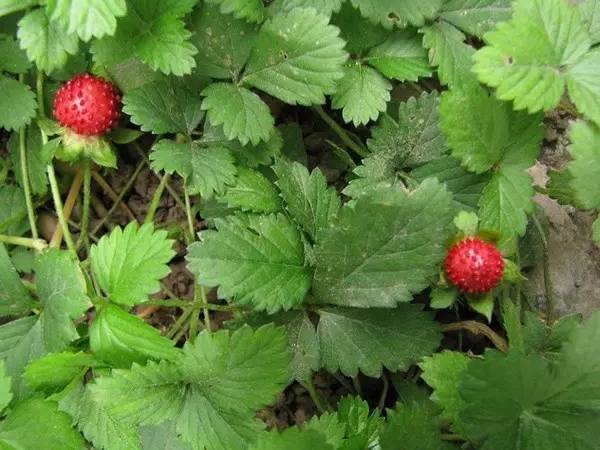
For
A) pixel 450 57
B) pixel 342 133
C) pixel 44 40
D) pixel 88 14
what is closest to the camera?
pixel 88 14

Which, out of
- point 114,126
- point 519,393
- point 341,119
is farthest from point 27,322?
point 519,393

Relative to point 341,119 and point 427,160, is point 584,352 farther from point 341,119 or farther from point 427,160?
point 341,119

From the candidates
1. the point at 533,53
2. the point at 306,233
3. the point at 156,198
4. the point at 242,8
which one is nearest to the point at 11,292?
the point at 156,198

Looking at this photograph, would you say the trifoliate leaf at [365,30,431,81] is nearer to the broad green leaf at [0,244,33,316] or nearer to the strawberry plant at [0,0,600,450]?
the strawberry plant at [0,0,600,450]

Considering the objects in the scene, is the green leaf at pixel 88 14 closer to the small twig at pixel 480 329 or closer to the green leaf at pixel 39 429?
the green leaf at pixel 39 429

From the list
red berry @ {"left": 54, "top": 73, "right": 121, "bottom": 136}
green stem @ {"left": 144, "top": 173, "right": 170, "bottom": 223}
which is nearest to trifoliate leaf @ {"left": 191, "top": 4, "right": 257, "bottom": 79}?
red berry @ {"left": 54, "top": 73, "right": 121, "bottom": 136}

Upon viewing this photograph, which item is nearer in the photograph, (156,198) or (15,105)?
(15,105)

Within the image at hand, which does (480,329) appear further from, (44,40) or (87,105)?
(44,40)
